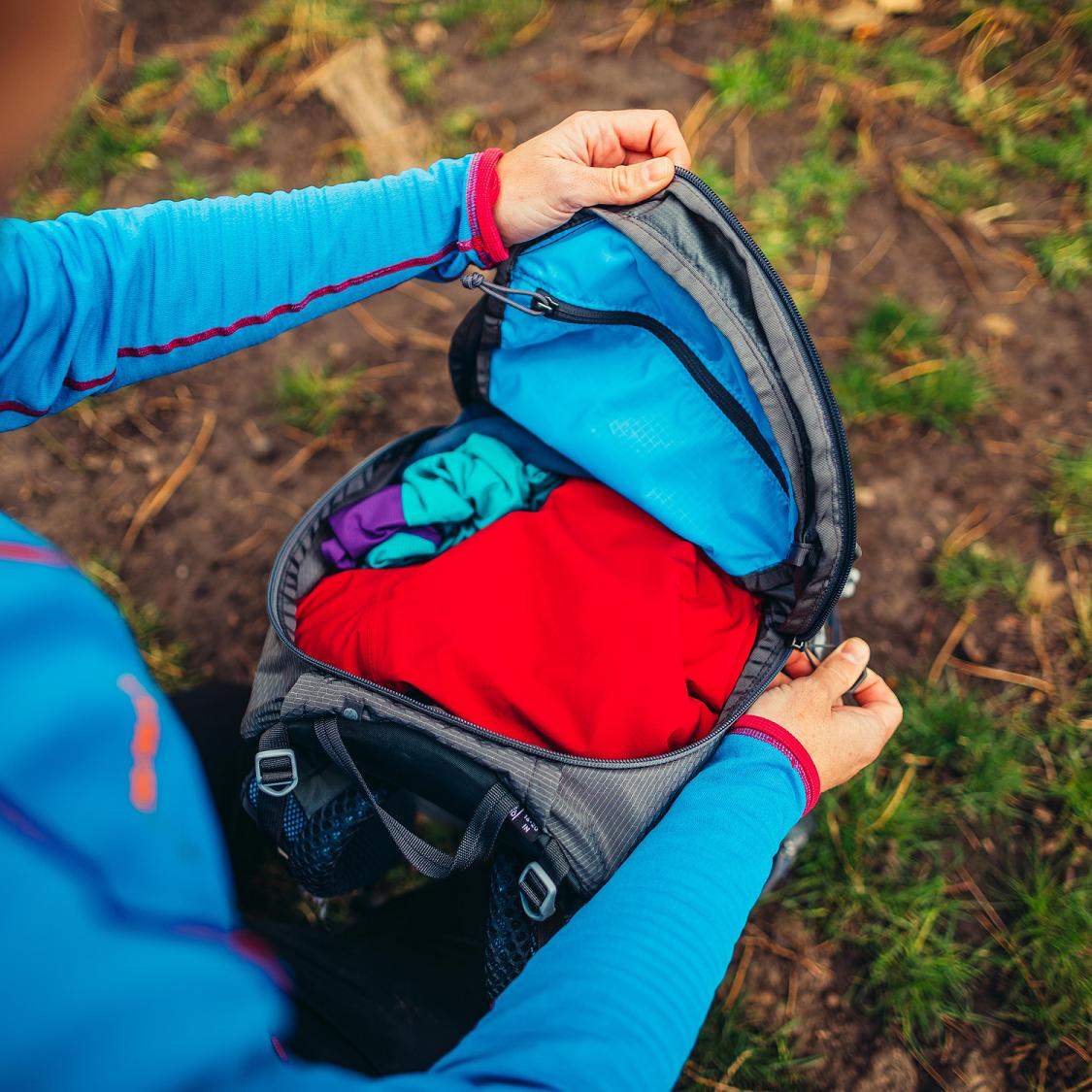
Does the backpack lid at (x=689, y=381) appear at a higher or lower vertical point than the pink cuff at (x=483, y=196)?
lower

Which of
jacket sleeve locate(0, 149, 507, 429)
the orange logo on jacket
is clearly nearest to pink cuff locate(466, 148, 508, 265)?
jacket sleeve locate(0, 149, 507, 429)

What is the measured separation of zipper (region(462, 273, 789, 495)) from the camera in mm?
1258

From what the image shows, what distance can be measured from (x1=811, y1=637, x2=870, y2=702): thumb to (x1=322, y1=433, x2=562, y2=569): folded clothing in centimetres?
60

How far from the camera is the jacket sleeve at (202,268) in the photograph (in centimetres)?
110

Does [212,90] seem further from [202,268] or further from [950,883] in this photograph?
[950,883]

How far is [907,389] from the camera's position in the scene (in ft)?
6.81

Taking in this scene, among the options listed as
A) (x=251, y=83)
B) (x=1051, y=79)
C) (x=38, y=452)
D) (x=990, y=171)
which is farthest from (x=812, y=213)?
(x=38, y=452)

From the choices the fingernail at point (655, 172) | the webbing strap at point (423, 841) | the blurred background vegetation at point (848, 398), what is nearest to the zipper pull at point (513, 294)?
A: the fingernail at point (655, 172)

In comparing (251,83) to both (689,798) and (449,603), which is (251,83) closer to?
(449,603)

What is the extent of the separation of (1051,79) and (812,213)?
34.1 inches

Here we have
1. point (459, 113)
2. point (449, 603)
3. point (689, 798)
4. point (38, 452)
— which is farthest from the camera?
point (459, 113)

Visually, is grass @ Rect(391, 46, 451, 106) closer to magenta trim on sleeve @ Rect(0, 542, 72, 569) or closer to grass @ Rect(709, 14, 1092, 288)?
grass @ Rect(709, 14, 1092, 288)

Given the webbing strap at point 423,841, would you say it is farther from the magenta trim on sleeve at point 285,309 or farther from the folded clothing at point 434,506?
the magenta trim on sleeve at point 285,309

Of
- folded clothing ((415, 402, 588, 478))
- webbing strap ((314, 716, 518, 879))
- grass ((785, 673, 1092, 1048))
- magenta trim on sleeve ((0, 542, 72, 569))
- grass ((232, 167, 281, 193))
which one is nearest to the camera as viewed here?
magenta trim on sleeve ((0, 542, 72, 569))
